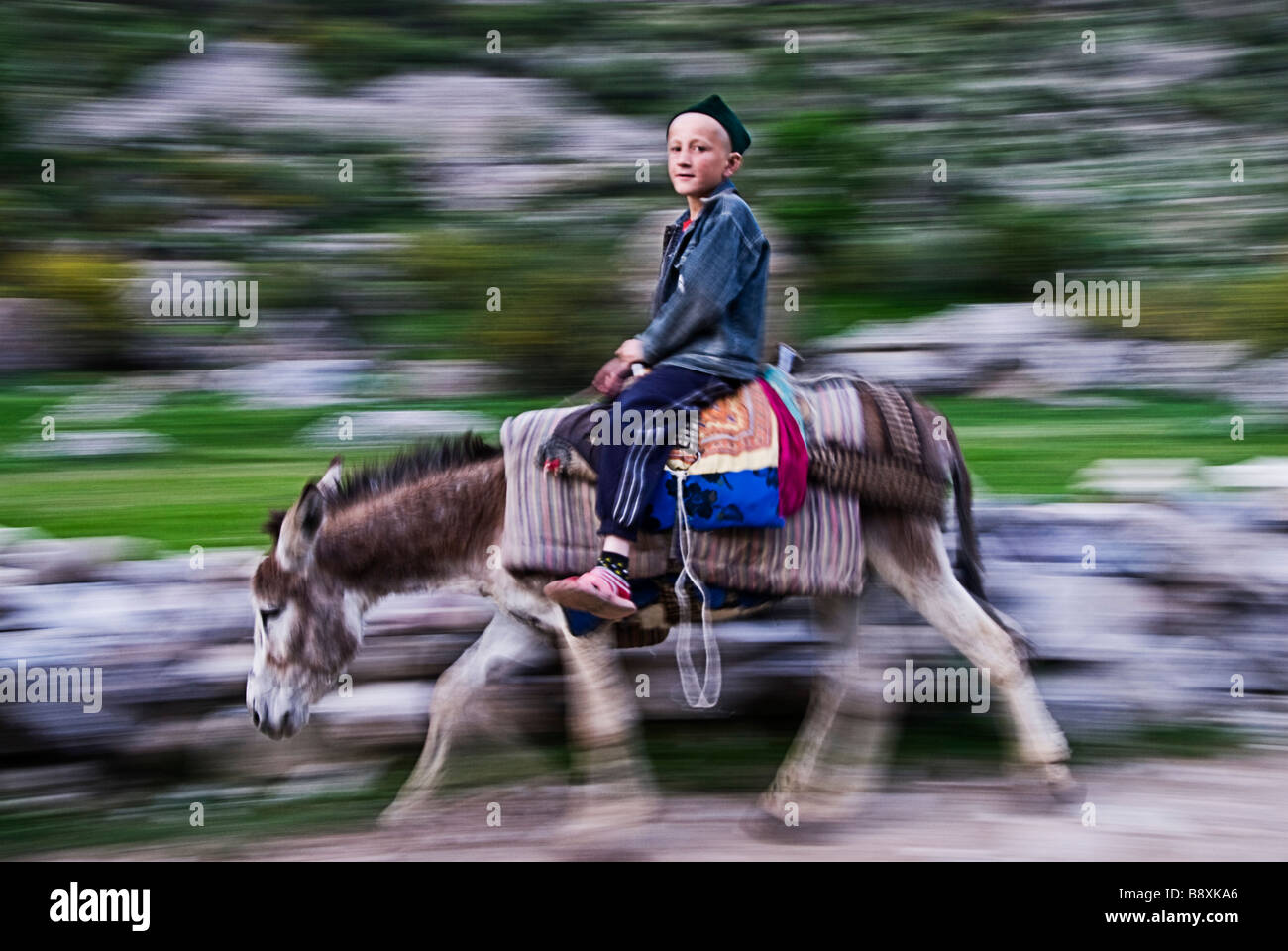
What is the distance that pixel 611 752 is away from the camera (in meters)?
4.24

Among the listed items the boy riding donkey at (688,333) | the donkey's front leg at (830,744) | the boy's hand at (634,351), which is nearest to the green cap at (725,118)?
the boy riding donkey at (688,333)

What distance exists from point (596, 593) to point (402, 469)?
0.88m

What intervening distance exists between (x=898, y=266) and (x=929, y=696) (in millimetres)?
3074

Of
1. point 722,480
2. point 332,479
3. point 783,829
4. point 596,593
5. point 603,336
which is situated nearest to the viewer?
point 596,593

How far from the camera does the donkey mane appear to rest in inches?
169

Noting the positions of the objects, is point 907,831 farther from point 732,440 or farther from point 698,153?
point 698,153

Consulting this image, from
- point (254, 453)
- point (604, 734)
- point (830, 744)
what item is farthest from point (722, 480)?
point (254, 453)

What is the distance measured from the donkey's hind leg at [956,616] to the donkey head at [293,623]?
169 cm

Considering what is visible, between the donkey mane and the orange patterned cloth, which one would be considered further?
the donkey mane

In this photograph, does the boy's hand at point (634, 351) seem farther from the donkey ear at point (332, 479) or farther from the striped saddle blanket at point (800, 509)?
the donkey ear at point (332, 479)

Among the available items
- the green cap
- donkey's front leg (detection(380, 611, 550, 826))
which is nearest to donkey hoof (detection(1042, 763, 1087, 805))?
donkey's front leg (detection(380, 611, 550, 826))

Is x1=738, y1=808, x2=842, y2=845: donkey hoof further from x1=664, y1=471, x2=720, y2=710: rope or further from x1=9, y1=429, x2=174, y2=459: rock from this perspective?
x1=9, y1=429, x2=174, y2=459: rock

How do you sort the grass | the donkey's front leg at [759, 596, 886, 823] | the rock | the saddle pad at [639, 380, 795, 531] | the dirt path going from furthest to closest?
the rock → the grass → the donkey's front leg at [759, 596, 886, 823] → the dirt path → the saddle pad at [639, 380, 795, 531]

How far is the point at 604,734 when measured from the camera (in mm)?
4223
